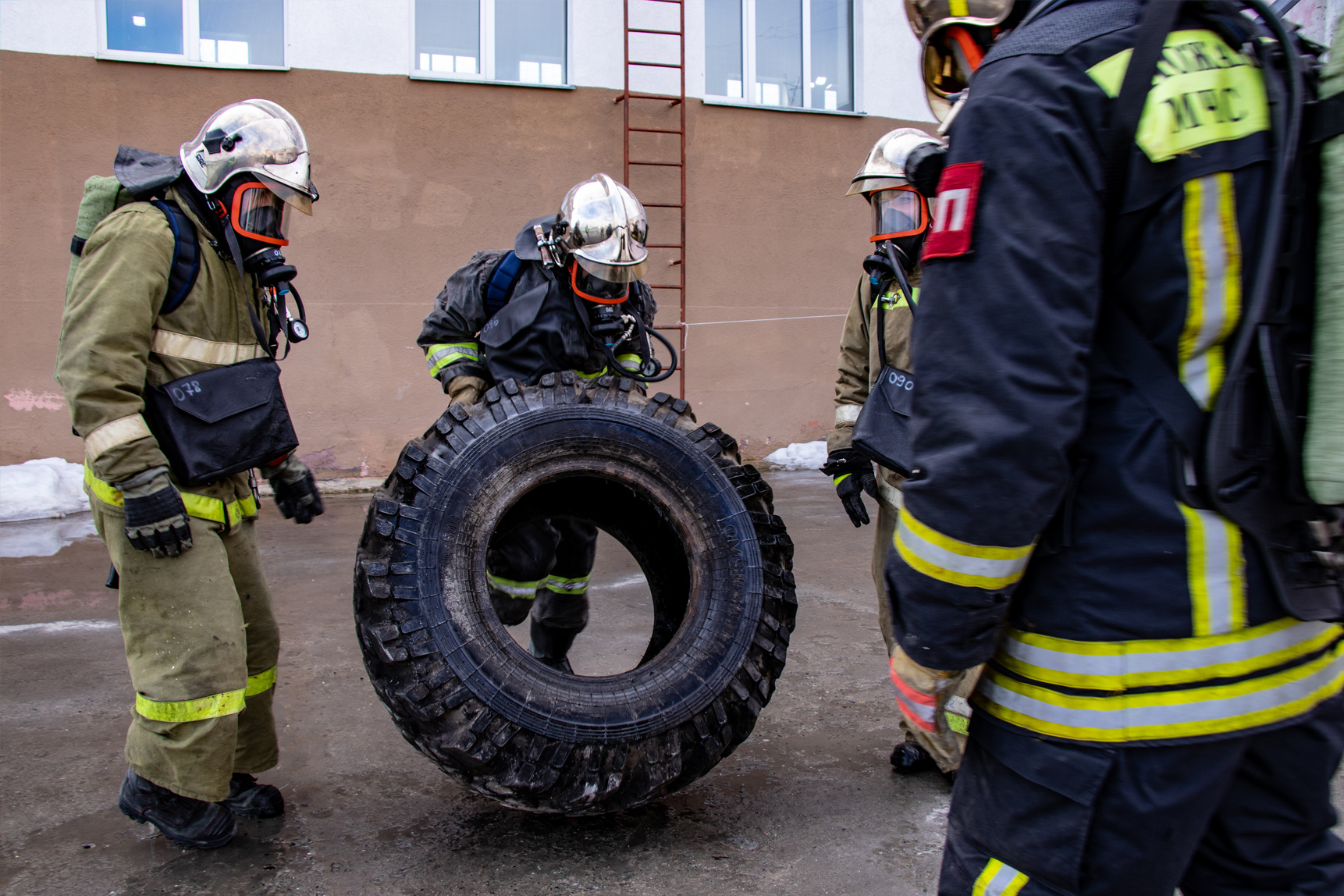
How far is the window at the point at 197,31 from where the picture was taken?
7.66m

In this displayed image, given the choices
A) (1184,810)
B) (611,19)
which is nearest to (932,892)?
(1184,810)

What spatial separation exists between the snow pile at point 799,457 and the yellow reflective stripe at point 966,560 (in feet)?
25.9

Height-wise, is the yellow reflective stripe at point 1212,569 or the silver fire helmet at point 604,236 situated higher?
the silver fire helmet at point 604,236

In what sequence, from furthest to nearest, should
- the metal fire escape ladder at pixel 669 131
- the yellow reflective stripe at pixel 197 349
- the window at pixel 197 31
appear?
the metal fire escape ladder at pixel 669 131
the window at pixel 197 31
the yellow reflective stripe at pixel 197 349

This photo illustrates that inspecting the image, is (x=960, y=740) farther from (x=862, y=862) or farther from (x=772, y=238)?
(x=772, y=238)

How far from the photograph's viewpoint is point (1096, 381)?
53.5 inches

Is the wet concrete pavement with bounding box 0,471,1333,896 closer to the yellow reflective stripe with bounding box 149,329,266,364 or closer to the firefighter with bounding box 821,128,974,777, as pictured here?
the firefighter with bounding box 821,128,974,777

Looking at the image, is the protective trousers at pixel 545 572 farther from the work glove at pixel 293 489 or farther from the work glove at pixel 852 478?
the work glove at pixel 852 478

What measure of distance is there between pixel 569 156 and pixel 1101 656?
7.94m

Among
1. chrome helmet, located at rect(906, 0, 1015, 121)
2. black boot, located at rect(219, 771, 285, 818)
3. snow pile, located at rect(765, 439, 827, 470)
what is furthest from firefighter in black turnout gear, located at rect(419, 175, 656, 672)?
snow pile, located at rect(765, 439, 827, 470)

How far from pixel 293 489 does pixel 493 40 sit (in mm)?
6533

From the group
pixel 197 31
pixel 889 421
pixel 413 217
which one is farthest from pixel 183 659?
pixel 197 31

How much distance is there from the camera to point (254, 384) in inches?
108

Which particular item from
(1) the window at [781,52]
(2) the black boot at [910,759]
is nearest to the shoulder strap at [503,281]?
(2) the black boot at [910,759]
